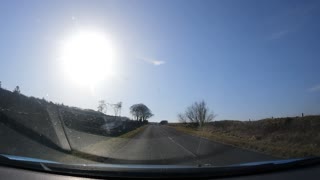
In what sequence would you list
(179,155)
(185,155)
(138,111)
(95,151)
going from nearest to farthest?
1. (179,155)
2. (185,155)
3. (95,151)
4. (138,111)

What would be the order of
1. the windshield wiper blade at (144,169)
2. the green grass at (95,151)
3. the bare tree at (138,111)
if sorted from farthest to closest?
the bare tree at (138,111) → the green grass at (95,151) → the windshield wiper blade at (144,169)

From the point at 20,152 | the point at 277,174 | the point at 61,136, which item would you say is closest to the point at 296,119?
the point at 61,136

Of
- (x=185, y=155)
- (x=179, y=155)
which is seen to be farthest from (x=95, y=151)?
(x=185, y=155)

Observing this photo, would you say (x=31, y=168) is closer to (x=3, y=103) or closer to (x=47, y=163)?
(x=47, y=163)

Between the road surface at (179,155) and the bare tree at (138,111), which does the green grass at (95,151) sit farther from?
the bare tree at (138,111)

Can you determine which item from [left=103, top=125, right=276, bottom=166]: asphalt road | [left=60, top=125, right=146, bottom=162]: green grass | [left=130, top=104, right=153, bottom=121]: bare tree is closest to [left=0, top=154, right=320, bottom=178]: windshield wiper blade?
[left=103, top=125, right=276, bottom=166]: asphalt road

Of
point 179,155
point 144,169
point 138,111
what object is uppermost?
point 138,111

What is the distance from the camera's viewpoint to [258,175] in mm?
5211

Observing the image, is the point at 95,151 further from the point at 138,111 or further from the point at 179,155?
the point at 138,111

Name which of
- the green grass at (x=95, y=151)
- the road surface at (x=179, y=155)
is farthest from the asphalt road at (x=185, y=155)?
the green grass at (x=95, y=151)

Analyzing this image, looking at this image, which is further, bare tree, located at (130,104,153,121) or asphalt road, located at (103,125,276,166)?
bare tree, located at (130,104,153,121)

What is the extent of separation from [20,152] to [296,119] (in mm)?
44979

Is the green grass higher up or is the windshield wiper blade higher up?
the windshield wiper blade

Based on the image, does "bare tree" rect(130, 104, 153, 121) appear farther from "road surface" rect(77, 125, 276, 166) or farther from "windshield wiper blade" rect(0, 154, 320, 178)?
"windshield wiper blade" rect(0, 154, 320, 178)
